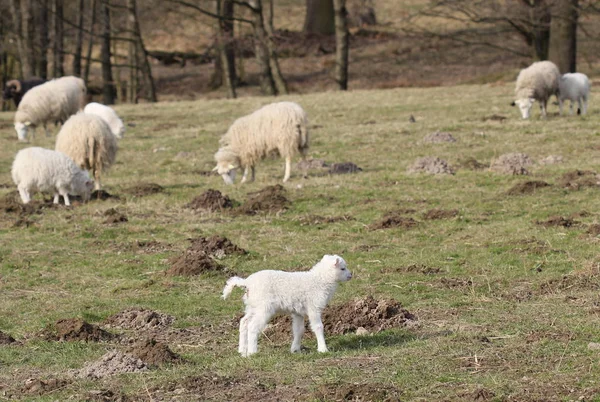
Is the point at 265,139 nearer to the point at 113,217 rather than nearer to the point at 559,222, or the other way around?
the point at 113,217

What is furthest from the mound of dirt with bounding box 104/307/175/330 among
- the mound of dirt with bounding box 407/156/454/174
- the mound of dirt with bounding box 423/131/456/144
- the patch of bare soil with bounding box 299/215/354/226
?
the mound of dirt with bounding box 423/131/456/144

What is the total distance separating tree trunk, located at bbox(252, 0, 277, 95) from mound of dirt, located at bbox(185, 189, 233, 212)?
843 inches

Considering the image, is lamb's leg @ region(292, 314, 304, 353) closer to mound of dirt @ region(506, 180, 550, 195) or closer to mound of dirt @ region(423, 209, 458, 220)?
mound of dirt @ region(423, 209, 458, 220)

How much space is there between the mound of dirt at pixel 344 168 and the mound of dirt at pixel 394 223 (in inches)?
180

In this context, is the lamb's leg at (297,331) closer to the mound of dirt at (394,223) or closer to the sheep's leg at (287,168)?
the mound of dirt at (394,223)

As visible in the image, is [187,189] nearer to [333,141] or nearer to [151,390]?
[333,141]

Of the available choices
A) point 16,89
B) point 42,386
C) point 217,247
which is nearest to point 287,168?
point 217,247

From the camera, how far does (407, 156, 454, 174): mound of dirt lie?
18656mm

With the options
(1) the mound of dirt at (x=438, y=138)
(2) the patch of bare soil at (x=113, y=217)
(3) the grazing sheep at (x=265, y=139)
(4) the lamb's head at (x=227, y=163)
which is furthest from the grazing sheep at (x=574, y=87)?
(2) the patch of bare soil at (x=113, y=217)

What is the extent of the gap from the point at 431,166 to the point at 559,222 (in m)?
5.01

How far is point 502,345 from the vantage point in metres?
8.15

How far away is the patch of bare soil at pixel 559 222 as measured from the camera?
46.0ft

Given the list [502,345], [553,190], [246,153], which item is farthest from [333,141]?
[502,345]

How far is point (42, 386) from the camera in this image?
24.1ft
